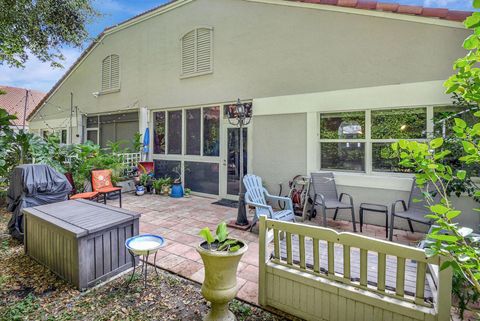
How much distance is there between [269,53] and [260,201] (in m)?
3.48

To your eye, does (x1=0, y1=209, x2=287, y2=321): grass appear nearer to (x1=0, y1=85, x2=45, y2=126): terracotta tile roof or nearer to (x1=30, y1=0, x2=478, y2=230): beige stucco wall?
(x1=30, y1=0, x2=478, y2=230): beige stucco wall

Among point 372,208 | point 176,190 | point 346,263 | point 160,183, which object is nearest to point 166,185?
point 160,183

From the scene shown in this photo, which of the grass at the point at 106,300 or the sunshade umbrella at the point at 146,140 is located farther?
the sunshade umbrella at the point at 146,140

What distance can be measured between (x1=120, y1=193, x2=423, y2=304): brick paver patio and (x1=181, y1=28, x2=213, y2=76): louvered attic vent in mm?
3571

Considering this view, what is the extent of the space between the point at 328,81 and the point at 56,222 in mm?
5064

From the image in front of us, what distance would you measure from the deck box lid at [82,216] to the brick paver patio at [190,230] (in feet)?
2.61

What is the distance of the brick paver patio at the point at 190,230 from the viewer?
115 inches

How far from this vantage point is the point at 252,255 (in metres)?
3.36

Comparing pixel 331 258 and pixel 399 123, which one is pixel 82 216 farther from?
pixel 399 123

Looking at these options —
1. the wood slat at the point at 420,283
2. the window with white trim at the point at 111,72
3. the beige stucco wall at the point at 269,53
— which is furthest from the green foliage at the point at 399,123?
the window with white trim at the point at 111,72

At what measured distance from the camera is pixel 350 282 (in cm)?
198

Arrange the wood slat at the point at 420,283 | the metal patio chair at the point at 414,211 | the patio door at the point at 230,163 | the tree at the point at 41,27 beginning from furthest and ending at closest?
the patio door at the point at 230,163 → the tree at the point at 41,27 → the metal patio chair at the point at 414,211 → the wood slat at the point at 420,283

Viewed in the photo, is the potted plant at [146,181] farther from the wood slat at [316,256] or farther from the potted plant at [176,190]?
the wood slat at [316,256]

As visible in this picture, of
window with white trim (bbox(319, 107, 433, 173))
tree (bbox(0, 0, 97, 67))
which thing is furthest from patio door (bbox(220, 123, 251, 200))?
tree (bbox(0, 0, 97, 67))
